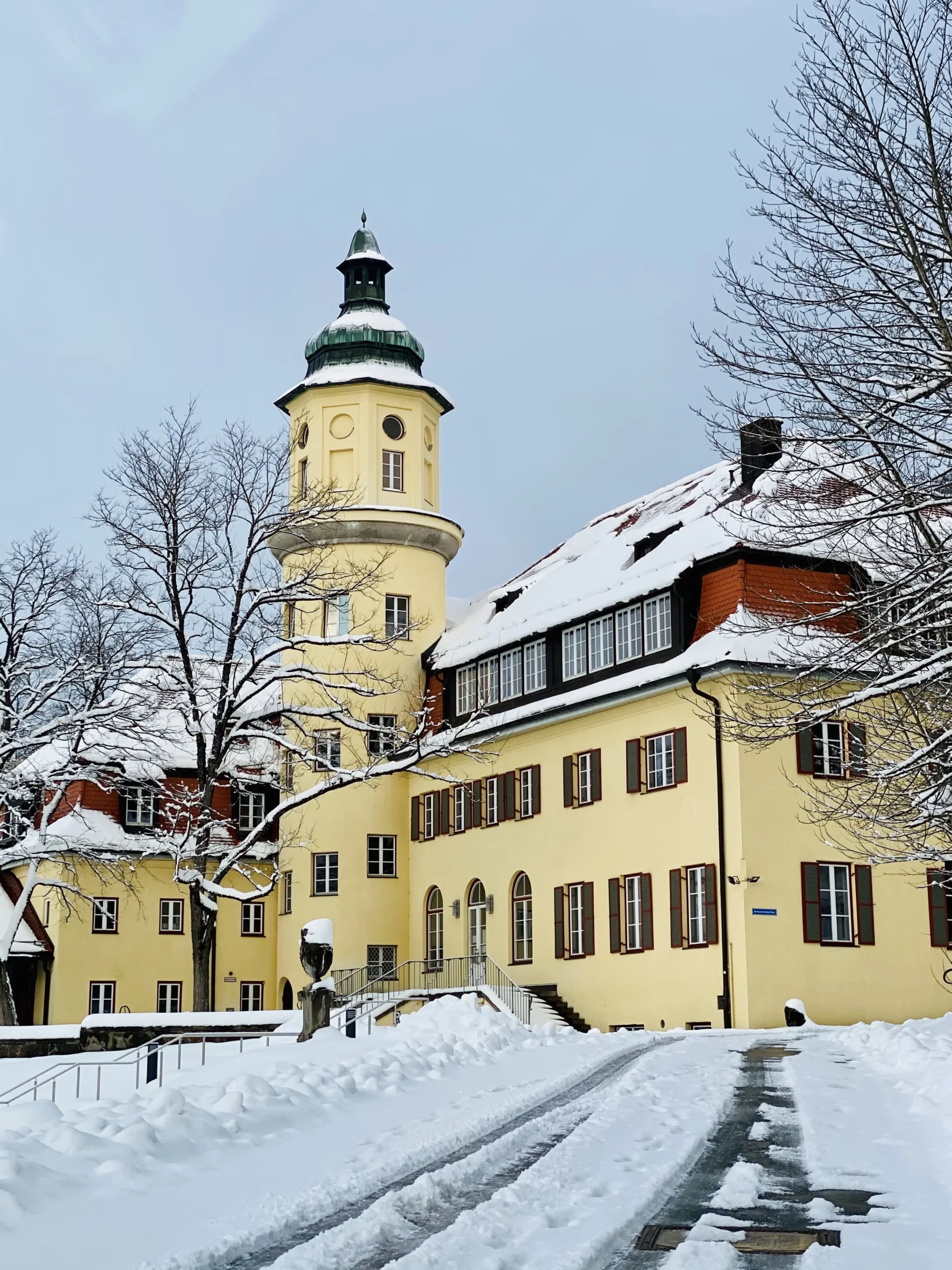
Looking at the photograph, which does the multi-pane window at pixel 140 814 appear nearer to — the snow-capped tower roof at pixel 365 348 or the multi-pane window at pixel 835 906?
the snow-capped tower roof at pixel 365 348

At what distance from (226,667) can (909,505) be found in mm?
20676

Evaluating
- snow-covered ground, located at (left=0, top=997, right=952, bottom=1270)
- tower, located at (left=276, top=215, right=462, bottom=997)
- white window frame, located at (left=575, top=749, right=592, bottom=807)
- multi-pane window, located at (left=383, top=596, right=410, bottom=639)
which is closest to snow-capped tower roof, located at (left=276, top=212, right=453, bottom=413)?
tower, located at (left=276, top=215, right=462, bottom=997)

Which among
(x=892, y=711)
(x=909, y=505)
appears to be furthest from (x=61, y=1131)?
(x=892, y=711)

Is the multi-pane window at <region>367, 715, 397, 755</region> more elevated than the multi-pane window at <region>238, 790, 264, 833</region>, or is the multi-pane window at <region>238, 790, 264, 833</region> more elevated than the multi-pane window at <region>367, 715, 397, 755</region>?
the multi-pane window at <region>367, 715, 397, 755</region>

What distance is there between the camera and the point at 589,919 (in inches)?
1346

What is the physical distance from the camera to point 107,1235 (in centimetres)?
825

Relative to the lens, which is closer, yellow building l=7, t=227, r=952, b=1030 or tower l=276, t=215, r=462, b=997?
yellow building l=7, t=227, r=952, b=1030

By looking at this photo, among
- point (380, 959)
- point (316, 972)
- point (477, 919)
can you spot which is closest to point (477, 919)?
point (477, 919)

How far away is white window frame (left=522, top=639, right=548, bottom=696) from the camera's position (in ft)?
124

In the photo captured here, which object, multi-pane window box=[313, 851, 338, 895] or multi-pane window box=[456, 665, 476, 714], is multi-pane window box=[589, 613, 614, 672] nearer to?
multi-pane window box=[456, 665, 476, 714]

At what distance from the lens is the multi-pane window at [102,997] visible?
1684 inches

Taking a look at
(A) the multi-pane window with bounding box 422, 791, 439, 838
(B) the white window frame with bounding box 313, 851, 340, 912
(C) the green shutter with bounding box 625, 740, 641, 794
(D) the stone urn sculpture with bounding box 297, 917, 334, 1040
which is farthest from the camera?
(B) the white window frame with bounding box 313, 851, 340, 912

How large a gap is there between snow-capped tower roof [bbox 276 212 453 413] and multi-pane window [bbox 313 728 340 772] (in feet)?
32.5

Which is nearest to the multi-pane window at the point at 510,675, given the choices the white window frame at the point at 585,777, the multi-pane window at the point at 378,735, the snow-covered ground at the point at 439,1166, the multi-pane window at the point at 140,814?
the white window frame at the point at 585,777
